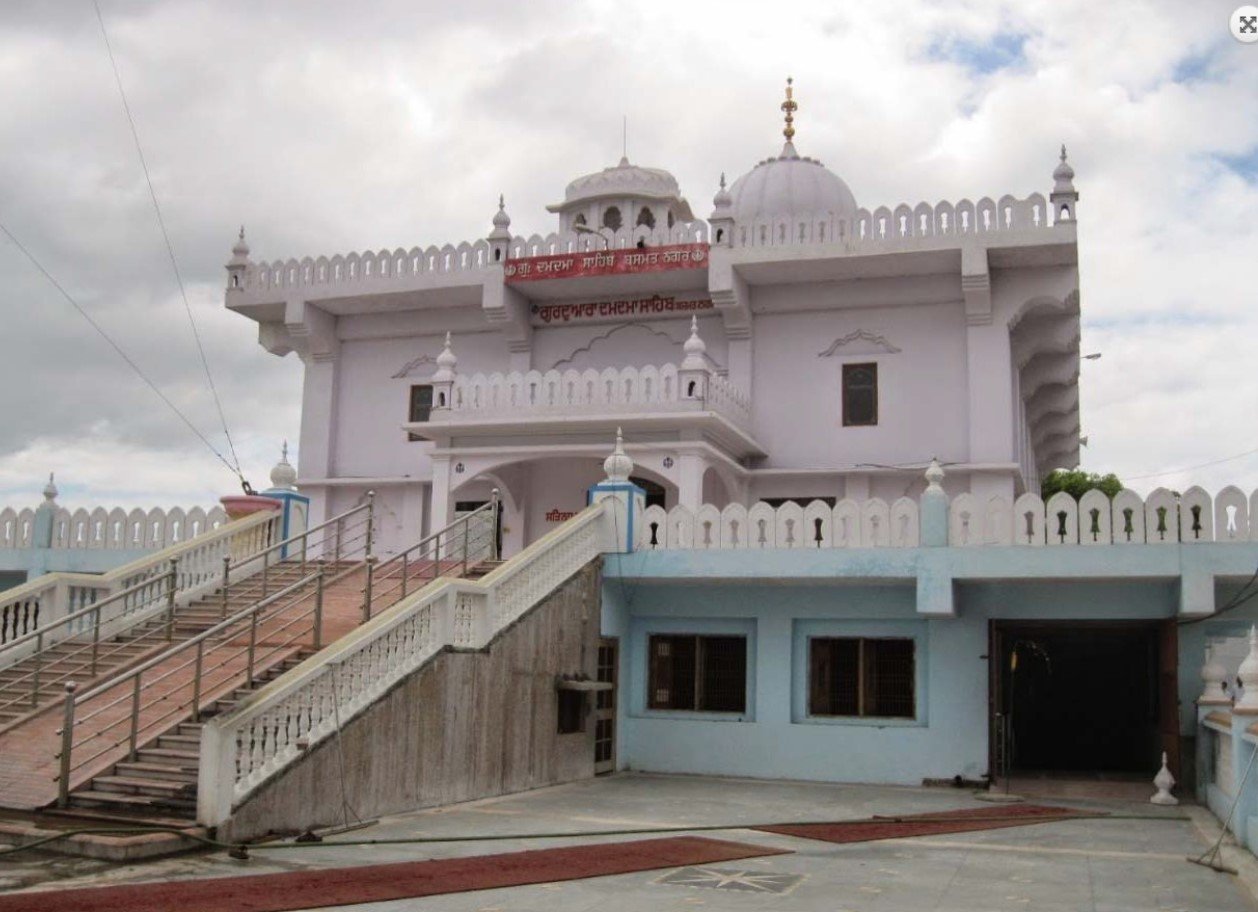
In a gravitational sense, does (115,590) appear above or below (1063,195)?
below

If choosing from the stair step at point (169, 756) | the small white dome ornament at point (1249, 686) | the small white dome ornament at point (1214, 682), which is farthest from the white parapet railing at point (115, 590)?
the small white dome ornament at point (1214, 682)

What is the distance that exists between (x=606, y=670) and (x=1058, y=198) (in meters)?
10.5

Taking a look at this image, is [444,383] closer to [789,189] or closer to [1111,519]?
[789,189]

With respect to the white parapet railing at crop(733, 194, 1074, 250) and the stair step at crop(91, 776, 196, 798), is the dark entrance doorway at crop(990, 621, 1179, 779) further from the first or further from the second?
the stair step at crop(91, 776, 196, 798)

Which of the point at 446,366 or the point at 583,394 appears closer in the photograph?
the point at 583,394

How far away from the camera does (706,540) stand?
17.0 metres

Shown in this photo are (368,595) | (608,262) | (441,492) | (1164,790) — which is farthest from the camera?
(608,262)

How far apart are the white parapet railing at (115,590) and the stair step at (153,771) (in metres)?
4.34

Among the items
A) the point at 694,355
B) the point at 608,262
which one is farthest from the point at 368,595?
the point at 608,262

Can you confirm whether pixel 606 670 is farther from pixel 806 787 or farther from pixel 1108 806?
pixel 1108 806

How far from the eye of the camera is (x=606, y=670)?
56.2 ft

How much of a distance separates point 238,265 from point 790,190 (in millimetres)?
10941

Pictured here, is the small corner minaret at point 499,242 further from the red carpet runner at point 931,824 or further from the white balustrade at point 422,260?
the red carpet runner at point 931,824

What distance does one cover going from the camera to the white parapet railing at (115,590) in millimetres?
15602
